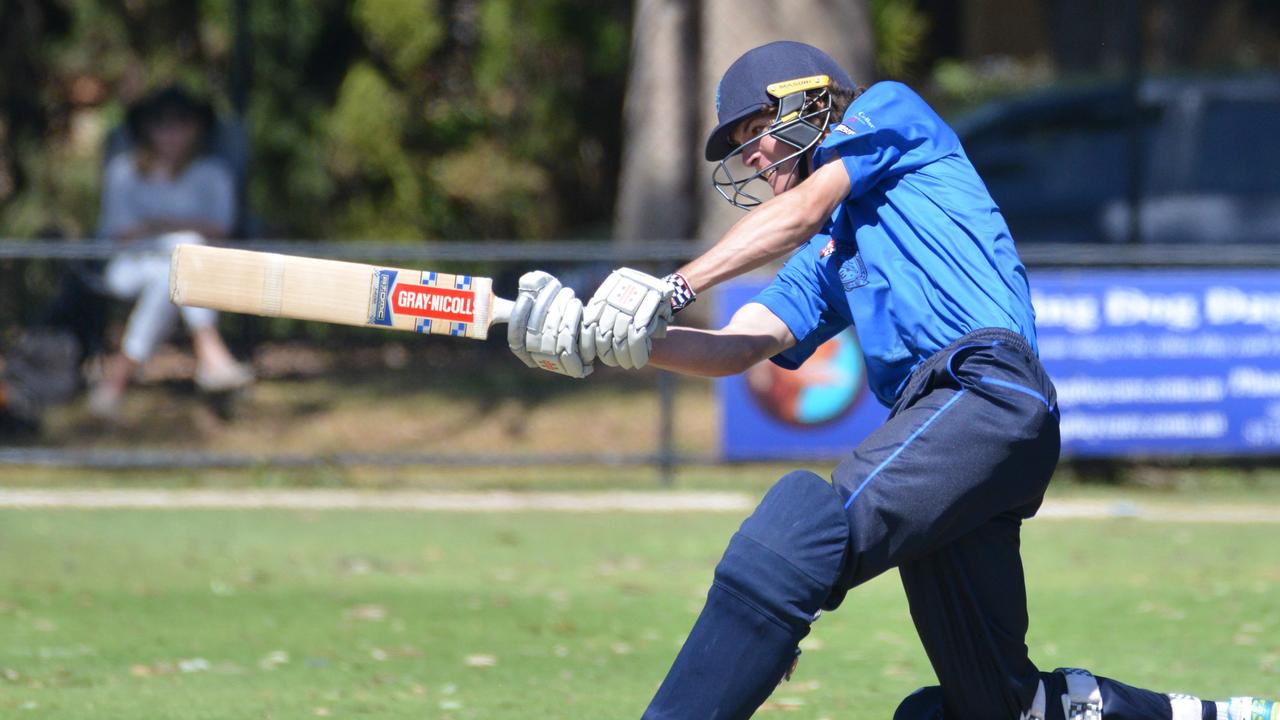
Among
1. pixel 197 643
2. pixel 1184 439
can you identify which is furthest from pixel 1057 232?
pixel 197 643

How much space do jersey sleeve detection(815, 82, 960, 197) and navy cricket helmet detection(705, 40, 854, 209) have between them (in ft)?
0.31

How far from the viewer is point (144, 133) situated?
10.4 m

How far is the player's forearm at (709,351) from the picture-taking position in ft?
12.5

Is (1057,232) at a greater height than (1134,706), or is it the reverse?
(1057,232)

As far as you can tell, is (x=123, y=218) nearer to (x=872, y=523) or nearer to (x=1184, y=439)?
(x=1184, y=439)

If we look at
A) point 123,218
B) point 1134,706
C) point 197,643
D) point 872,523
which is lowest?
point 197,643

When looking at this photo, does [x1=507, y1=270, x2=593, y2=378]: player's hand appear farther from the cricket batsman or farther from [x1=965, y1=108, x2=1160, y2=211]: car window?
[x1=965, y1=108, x2=1160, y2=211]: car window

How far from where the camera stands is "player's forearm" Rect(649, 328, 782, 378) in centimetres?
380

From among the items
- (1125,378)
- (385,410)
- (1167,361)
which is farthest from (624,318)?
(1167,361)

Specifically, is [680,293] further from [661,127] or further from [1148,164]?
[661,127]

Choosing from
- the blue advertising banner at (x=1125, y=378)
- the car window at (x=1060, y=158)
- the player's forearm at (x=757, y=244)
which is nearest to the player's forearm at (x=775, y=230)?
the player's forearm at (x=757, y=244)

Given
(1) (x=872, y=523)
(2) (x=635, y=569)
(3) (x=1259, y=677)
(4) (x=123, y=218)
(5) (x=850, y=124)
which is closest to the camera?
(1) (x=872, y=523)

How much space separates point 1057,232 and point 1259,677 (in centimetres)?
643

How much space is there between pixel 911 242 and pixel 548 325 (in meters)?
0.85
